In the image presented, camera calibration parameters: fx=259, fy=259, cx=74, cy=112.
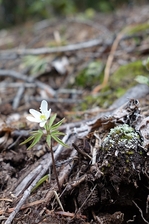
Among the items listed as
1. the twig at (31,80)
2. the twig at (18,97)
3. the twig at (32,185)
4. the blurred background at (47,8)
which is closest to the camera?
the twig at (32,185)

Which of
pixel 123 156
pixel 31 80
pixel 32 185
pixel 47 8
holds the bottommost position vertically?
pixel 32 185

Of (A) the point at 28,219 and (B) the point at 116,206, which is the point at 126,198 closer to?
(B) the point at 116,206

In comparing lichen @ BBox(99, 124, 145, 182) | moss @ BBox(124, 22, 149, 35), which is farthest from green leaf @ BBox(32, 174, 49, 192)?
moss @ BBox(124, 22, 149, 35)

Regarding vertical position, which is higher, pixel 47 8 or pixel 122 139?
pixel 47 8

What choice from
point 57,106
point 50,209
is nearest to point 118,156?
point 50,209

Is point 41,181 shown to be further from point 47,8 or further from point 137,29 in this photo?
point 47,8

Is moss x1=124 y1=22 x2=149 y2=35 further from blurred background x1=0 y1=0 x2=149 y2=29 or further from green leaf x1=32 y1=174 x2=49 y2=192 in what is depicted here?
blurred background x1=0 y1=0 x2=149 y2=29

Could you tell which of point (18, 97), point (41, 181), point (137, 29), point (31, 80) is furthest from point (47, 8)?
point (41, 181)

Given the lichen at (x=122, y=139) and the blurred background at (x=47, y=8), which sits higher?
the blurred background at (x=47, y=8)

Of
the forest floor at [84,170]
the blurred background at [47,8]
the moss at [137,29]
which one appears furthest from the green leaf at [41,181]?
the blurred background at [47,8]

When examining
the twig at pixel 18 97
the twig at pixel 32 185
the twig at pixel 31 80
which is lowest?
the twig at pixel 32 185

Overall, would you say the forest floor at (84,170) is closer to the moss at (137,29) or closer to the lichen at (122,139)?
the lichen at (122,139)
